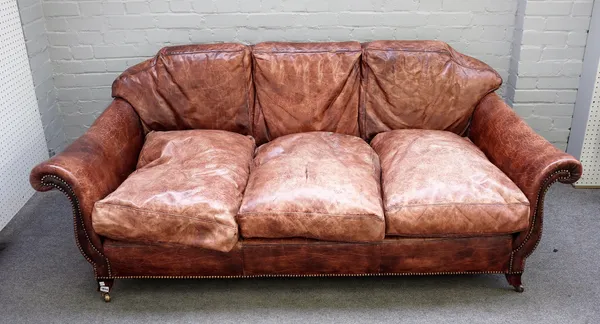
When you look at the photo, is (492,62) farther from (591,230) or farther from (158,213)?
(158,213)

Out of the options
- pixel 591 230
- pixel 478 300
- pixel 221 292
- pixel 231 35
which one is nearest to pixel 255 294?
pixel 221 292

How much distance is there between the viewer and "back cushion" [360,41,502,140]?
297cm

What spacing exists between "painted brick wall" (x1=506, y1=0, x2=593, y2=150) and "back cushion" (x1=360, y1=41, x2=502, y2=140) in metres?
0.39

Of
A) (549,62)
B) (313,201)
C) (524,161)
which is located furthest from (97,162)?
(549,62)

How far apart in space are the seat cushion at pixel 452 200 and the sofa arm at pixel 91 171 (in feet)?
3.89

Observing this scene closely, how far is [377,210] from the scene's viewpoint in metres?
2.37

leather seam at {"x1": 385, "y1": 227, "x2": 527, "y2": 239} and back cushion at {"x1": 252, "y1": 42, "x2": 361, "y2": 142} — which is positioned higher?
back cushion at {"x1": 252, "y1": 42, "x2": 361, "y2": 142}

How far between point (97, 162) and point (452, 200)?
148cm

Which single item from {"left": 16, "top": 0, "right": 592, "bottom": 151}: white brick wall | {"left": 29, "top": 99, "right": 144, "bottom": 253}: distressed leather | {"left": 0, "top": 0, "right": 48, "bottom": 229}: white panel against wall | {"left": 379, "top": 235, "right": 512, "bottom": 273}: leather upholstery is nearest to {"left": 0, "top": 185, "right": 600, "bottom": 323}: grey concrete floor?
{"left": 379, "top": 235, "right": 512, "bottom": 273}: leather upholstery

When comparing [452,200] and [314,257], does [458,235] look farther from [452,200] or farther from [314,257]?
[314,257]

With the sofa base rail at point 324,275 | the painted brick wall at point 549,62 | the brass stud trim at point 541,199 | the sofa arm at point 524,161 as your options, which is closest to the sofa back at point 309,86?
the sofa arm at point 524,161

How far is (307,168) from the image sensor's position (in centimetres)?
258

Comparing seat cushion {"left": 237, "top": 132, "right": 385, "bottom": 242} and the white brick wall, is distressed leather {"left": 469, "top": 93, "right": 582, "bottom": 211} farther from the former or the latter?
seat cushion {"left": 237, "top": 132, "right": 385, "bottom": 242}

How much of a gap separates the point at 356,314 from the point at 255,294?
0.44 meters
